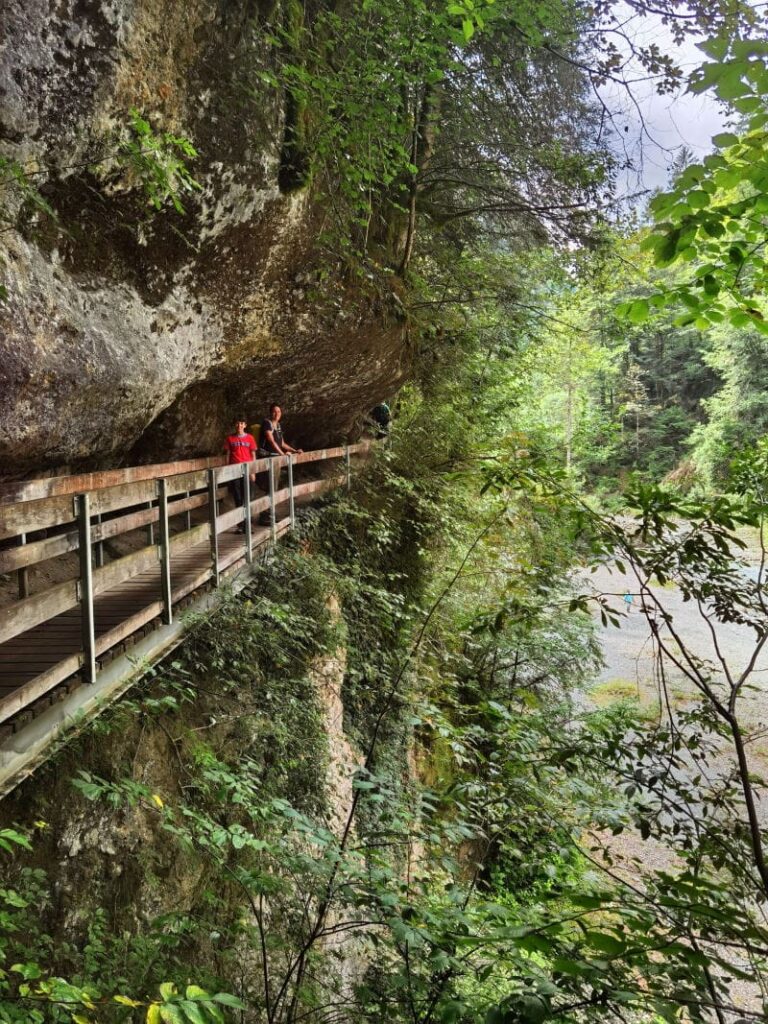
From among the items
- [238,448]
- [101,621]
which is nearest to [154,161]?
[101,621]

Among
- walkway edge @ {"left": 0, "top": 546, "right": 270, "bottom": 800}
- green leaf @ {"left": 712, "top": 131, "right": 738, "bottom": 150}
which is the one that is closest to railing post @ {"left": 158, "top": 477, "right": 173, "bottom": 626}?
walkway edge @ {"left": 0, "top": 546, "right": 270, "bottom": 800}

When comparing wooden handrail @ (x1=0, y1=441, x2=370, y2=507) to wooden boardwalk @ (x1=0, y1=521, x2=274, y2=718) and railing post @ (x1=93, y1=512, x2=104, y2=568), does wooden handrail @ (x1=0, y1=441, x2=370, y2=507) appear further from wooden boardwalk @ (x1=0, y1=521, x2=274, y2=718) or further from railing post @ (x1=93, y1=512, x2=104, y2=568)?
wooden boardwalk @ (x1=0, y1=521, x2=274, y2=718)

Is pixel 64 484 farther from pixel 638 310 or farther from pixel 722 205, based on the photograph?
pixel 722 205

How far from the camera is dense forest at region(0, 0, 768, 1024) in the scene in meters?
2.60

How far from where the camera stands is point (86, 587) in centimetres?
328

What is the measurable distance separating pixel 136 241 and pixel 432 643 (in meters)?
7.88

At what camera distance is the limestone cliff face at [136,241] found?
15.4 feet

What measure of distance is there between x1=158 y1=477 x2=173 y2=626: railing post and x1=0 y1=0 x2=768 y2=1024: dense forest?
2.08 ft

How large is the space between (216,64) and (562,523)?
572cm

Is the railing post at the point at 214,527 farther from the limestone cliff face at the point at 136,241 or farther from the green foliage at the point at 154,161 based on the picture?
the green foliage at the point at 154,161

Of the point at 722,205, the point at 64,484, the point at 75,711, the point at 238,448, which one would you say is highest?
the point at 722,205

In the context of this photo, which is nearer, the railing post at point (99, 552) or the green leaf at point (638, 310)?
the green leaf at point (638, 310)

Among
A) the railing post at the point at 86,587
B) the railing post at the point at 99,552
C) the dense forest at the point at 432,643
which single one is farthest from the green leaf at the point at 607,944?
the railing post at the point at 99,552

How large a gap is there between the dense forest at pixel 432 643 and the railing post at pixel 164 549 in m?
0.64
